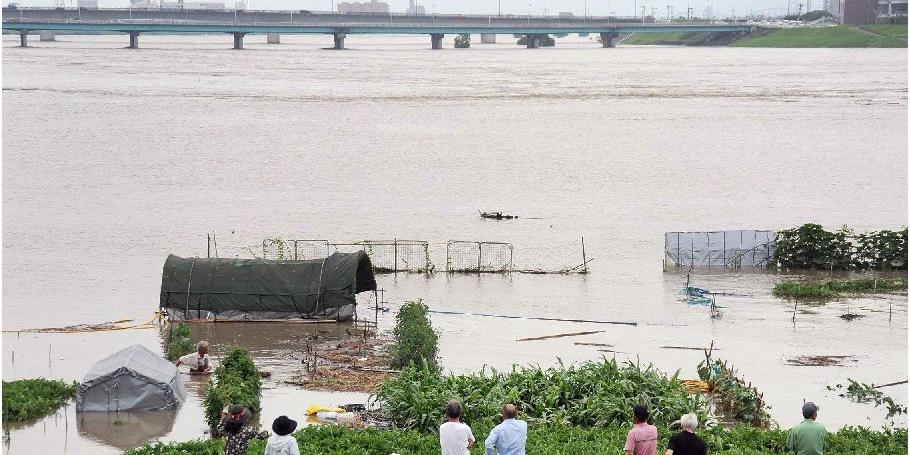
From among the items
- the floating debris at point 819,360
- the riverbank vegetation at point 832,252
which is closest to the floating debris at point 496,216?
the riverbank vegetation at point 832,252

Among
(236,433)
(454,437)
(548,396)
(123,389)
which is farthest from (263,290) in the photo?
(454,437)

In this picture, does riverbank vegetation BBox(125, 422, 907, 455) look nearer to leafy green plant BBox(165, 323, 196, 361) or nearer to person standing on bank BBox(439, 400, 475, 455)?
person standing on bank BBox(439, 400, 475, 455)

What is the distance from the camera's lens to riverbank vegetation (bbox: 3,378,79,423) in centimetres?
2124

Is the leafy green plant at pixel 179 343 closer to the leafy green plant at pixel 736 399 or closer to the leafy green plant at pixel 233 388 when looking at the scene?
the leafy green plant at pixel 233 388

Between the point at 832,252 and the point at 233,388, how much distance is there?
2336cm

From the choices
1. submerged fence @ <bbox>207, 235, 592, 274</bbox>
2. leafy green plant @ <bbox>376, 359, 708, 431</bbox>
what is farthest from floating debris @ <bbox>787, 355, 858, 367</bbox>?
submerged fence @ <bbox>207, 235, 592, 274</bbox>

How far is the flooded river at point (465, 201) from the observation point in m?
28.0

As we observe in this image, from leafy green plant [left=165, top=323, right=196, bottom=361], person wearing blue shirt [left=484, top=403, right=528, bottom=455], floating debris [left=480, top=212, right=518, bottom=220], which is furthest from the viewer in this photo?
floating debris [left=480, top=212, right=518, bottom=220]

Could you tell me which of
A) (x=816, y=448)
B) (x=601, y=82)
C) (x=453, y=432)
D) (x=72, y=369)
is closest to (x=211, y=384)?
(x=72, y=369)

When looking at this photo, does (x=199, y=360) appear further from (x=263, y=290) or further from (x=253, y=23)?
(x=253, y=23)

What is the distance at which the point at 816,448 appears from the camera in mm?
14719

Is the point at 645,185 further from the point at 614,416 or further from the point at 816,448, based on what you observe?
the point at 816,448

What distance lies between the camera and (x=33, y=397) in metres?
21.9

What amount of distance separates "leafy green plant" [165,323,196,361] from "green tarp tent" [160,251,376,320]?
158 centimetres
